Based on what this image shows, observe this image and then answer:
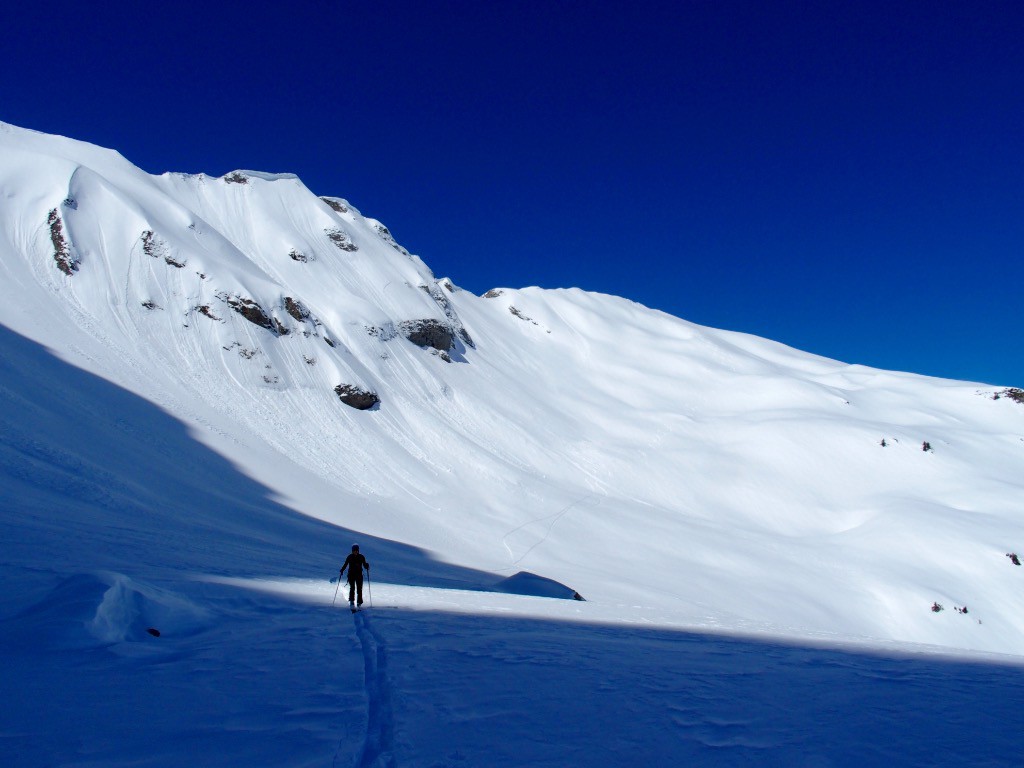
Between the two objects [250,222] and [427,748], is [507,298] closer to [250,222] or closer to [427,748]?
[250,222]

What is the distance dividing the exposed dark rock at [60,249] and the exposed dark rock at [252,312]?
8284 mm

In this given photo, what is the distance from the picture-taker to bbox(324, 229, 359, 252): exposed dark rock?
196ft

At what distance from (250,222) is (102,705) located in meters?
58.2

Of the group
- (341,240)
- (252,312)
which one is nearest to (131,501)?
(252,312)

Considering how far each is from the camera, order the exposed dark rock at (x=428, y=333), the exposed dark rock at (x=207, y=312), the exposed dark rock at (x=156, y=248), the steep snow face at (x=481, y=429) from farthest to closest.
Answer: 1. the exposed dark rock at (x=428, y=333)
2. the exposed dark rock at (x=156, y=248)
3. the exposed dark rock at (x=207, y=312)
4. the steep snow face at (x=481, y=429)

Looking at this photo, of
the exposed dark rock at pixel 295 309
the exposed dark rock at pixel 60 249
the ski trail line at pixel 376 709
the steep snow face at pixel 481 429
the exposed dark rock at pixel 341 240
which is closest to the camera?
the ski trail line at pixel 376 709

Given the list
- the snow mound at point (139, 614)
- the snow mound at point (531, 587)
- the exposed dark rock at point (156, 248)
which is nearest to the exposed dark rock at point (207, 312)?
the exposed dark rock at point (156, 248)

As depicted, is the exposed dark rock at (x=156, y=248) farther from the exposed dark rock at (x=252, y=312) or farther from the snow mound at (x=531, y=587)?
the snow mound at (x=531, y=587)

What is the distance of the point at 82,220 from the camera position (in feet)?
131

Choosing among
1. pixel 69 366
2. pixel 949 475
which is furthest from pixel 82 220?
pixel 949 475

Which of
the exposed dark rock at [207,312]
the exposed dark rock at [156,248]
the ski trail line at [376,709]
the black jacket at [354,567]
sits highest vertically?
the exposed dark rock at [156,248]

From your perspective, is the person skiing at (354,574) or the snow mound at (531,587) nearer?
the person skiing at (354,574)

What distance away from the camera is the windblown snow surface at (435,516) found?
5582 millimetres

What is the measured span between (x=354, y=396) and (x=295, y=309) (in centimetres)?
857
